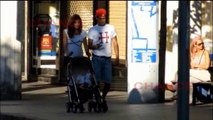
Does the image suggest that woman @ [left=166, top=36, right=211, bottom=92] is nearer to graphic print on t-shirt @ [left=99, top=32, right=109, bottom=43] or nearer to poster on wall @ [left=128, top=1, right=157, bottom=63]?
poster on wall @ [left=128, top=1, right=157, bottom=63]

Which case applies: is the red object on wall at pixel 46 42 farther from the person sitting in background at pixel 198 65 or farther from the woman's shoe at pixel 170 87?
the woman's shoe at pixel 170 87

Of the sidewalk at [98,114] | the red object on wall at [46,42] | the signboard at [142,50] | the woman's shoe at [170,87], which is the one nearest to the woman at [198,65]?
the woman's shoe at [170,87]

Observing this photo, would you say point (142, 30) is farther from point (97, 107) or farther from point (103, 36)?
point (97, 107)

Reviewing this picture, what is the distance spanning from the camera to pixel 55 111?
445 inches

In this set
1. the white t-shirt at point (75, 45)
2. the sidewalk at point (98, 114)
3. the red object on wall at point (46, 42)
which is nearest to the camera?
the sidewalk at point (98, 114)

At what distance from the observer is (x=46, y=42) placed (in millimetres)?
18703

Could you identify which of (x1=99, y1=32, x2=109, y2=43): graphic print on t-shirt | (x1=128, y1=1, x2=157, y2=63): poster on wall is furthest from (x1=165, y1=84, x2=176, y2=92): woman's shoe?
(x1=99, y1=32, x2=109, y2=43): graphic print on t-shirt

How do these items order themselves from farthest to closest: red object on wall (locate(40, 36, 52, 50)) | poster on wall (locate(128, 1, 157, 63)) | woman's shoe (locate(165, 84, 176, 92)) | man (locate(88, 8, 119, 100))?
red object on wall (locate(40, 36, 52, 50)) < woman's shoe (locate(165, 84, 176, 92)) < poster on wall (locate(128, 1, 157, 63)) < man (locate(88, 8, 119, 100))

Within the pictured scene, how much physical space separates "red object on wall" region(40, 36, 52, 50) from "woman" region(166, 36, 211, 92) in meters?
5.56

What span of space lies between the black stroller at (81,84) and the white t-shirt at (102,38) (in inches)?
24.6

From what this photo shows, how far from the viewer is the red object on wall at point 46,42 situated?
1858cm

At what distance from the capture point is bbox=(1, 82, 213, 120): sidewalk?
10352 mm

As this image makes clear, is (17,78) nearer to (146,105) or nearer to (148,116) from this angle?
(146,105)

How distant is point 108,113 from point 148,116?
805 mm
